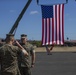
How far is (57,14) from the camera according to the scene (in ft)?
42.9

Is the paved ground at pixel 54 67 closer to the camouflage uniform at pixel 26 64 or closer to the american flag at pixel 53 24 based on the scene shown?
the american flag at pixel 53 24

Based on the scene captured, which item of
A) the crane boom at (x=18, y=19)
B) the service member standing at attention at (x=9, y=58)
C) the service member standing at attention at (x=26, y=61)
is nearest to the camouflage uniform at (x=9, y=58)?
the service member standing at attention at (x=9, y=58)

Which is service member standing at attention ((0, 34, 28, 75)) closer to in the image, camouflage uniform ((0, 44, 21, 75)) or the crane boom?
camouflage uniform ((0, 44, 21, 75))

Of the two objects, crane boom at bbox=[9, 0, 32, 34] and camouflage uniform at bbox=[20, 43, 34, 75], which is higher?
crane boom at bbox=[9, 0, 32, 34]

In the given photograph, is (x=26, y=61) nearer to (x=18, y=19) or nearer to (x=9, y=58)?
(x=18, y=19)

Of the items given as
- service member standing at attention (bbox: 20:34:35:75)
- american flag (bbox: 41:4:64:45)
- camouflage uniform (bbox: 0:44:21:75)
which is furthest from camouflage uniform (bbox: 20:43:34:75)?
american flag (bbox: 41:4:64:45)

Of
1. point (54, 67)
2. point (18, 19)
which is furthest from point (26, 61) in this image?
point (54, 67)

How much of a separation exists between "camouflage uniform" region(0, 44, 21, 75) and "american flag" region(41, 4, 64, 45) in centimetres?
436

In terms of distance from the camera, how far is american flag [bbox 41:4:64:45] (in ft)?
41.1

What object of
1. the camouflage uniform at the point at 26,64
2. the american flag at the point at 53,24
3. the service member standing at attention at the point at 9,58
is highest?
the american flag at the point at 53,24

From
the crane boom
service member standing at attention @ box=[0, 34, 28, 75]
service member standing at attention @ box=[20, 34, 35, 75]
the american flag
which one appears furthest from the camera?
the american flag

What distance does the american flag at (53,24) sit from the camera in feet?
41.1

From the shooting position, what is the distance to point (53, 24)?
13445 millimetres

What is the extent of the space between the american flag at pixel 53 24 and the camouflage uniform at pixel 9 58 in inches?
172
